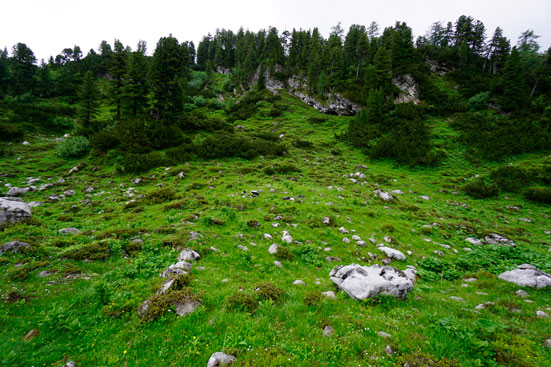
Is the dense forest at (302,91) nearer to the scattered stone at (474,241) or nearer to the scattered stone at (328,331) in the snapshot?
the scattered stone at (474,241)

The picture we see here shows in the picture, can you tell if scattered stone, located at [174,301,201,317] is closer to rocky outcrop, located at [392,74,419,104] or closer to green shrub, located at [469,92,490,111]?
rocky outcrop, located at [392,74,419,104]

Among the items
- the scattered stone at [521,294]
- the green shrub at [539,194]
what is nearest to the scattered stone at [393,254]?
the scattered stone at [521,294]

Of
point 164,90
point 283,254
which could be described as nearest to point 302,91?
point 164,90

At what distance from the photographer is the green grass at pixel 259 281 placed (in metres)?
4.25

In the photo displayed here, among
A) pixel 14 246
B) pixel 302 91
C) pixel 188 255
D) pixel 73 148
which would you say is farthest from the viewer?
pixel 302 91

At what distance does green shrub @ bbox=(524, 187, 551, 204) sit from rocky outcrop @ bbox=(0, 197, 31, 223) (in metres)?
37.6

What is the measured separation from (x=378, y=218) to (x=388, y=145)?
2161 cm

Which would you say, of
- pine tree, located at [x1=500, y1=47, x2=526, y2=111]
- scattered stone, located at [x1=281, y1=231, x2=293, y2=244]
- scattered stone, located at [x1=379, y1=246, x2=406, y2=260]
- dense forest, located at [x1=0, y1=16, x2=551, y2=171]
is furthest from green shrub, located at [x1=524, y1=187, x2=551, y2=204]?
pine tree, located at [x1=500, y1=47, x2=526, y2=111]

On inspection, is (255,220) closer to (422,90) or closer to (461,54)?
(422,90)

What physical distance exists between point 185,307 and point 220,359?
1.85 m

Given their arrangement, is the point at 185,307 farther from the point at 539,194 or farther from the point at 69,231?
the point at 539,194

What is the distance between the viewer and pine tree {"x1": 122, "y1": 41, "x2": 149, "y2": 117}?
31.2m

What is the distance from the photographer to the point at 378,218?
14.2 m

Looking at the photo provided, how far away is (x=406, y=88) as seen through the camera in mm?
50375
